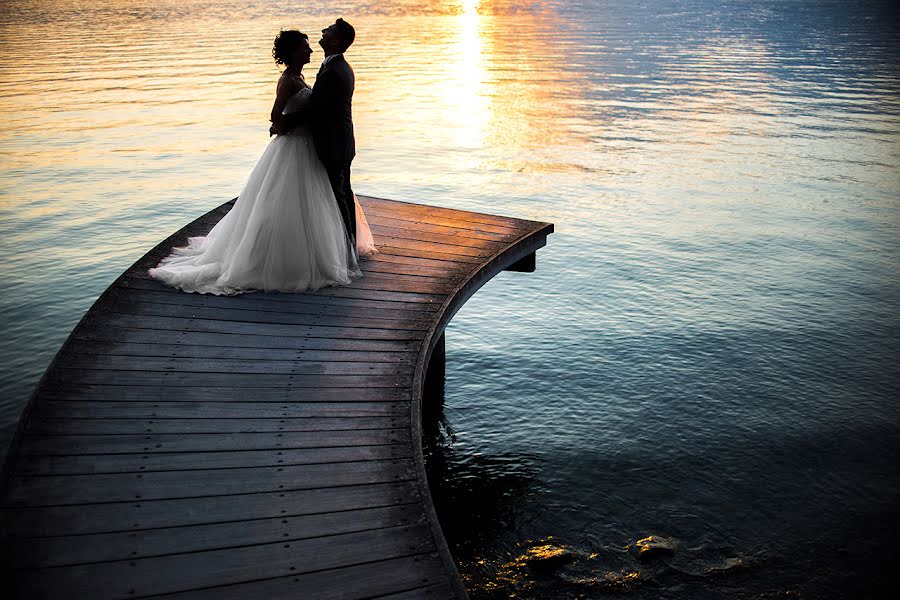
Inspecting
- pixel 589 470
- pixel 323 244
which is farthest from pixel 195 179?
pixel 589 470

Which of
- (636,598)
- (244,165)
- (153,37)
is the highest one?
(153,37)

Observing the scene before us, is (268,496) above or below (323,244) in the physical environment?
below

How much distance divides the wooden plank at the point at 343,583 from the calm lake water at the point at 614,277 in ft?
7.39

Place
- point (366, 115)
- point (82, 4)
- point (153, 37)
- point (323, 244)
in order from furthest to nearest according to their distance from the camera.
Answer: point (82, 4)
point (153, 37)
point (366, 115)
point (323, 244)

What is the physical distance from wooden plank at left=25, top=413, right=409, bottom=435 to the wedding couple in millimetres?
2136

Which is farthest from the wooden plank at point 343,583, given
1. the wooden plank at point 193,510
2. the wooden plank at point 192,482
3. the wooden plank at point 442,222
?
the wooden plank at point 442,222

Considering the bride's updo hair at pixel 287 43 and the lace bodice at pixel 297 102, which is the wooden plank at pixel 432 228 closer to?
the lace bodice at pixel 297 102

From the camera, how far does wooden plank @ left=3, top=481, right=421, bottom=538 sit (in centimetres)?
403

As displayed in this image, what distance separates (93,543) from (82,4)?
71.7 m

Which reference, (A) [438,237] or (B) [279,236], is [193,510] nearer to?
(B) [279,236]

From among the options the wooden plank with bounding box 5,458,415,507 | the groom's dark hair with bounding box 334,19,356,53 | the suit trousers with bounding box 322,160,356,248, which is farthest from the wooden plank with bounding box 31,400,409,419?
the groom's dark hair with bounding box 334,19,356,53

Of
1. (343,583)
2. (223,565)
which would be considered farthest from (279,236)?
(343,583)

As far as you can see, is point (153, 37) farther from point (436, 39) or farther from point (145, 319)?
point (145, 319)

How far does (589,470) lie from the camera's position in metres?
7.53
